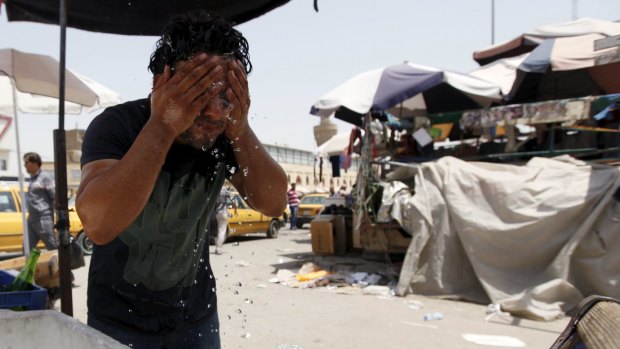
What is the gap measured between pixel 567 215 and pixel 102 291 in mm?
5544

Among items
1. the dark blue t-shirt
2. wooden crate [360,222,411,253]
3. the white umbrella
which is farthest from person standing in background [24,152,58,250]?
the dark blue t-shirt

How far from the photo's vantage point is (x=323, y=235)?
8.55m

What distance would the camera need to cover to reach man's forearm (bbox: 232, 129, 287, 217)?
1.62 meters

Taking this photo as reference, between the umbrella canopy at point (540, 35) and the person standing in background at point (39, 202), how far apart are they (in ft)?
34.2

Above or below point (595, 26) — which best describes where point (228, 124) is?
below

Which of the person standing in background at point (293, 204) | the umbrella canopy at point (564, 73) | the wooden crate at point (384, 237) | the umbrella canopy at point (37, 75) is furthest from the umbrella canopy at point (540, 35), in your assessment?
the person standing in background at point (293, 204)

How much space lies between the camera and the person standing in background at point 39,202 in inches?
265

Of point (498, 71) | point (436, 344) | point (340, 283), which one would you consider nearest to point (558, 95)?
point (498, 71)

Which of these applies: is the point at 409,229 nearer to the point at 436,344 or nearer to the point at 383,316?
the point at 383,316

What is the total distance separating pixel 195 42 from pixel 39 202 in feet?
21.7

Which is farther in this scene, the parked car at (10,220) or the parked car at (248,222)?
the parked car at (248,222)

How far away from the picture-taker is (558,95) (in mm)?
9109

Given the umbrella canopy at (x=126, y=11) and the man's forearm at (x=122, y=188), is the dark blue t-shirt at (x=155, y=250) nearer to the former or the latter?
the man's forearm at (x=122, y=188)

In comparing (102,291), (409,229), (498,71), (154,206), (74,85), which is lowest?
(409,229)
